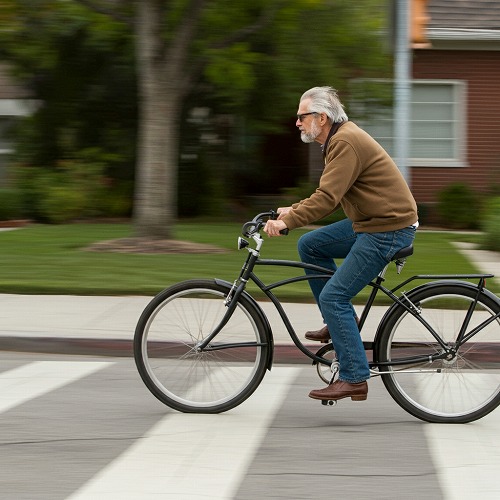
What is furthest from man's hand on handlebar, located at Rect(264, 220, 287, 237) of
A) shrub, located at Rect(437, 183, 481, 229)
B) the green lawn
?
shrub, located at Rect(437, 183, 481, 229)

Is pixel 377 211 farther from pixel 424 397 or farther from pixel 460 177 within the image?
pixel 460 177

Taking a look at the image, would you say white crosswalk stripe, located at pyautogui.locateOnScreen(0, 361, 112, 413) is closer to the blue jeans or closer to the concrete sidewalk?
the concrete sidewalk

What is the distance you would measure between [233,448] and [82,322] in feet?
13.3

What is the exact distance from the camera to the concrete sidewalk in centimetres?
864

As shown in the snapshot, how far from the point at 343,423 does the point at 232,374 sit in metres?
0.70

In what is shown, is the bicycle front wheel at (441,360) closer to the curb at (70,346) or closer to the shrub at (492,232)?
the curb at (70,346)

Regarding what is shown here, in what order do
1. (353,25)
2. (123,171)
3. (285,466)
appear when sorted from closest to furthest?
(285,466)
(353,25)
(123,171)

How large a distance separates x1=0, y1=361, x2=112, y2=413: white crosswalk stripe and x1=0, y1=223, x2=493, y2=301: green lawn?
1924mm

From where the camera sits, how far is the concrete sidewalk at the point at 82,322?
28.3 ft

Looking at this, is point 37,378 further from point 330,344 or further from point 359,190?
point 359,190

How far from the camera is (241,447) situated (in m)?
5.55

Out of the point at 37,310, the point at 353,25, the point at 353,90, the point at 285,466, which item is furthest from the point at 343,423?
the point at 353,90

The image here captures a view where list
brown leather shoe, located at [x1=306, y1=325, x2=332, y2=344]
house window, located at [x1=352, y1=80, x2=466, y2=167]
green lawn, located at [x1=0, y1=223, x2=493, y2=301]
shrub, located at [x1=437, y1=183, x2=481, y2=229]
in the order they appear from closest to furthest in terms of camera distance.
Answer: brown leather shoe, located at [x1=306, y1=325, x2=332, y2=344], green lawn, located at [x1=0, y1=223, x2=493, y2=301], shrub, located at [x1=437, y1=183, x2=481, y2=229], house window, located at [x1=352, y1=80, x2=466, y2=167]

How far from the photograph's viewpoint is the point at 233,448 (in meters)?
5.53
